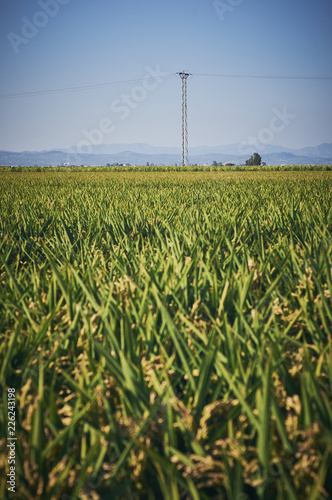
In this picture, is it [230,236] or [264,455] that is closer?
[264,455]

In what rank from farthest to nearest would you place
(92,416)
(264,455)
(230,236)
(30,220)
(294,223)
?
1. (30,220)
2. (294,223)
3. (230,236)
4. (92,416)
5. (264,455)

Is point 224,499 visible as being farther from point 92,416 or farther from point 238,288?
point 238,288

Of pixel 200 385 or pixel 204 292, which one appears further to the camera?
pixel 204 292

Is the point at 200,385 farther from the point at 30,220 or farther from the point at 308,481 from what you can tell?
the point at 30,220

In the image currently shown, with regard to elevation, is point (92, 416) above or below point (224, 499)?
above

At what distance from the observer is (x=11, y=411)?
2.45 feet

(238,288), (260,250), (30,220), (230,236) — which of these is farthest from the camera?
(30,220)

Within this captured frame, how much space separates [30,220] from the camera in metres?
3.13

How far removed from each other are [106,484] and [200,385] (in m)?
0.26

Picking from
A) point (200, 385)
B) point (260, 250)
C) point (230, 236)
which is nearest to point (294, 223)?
point (230, 236)

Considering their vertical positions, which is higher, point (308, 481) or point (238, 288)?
point (238, 288)

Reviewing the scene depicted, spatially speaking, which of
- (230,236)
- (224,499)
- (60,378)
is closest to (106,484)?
(224,499)

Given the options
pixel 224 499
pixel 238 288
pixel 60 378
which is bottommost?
pixel 224 499

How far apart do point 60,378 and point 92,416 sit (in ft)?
0.69
